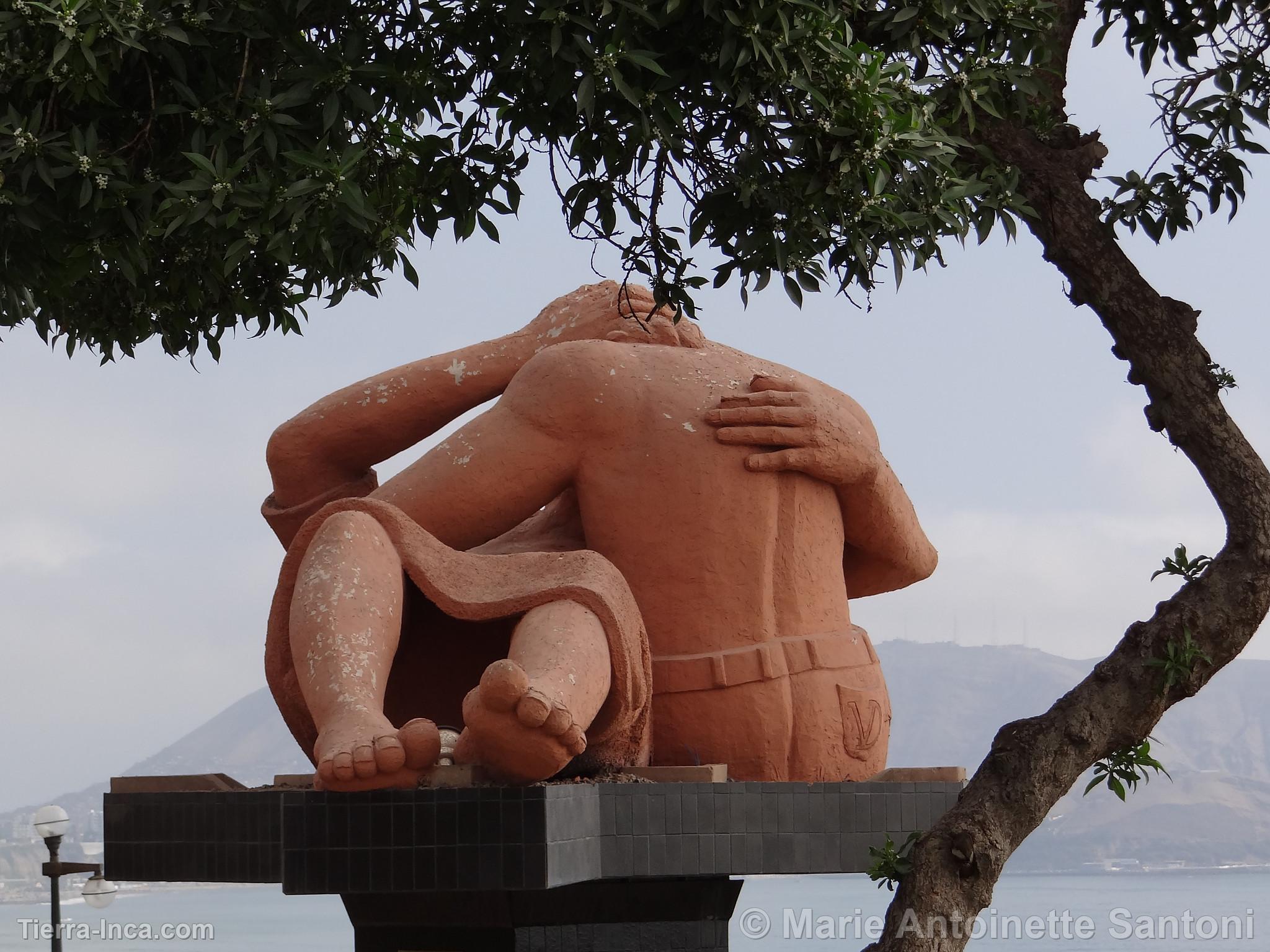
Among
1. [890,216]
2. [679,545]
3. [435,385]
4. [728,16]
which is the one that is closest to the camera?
[728,16]

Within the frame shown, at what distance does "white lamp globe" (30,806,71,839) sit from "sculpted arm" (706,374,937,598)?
6037 millimetres

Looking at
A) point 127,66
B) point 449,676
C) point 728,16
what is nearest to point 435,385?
point 449,676

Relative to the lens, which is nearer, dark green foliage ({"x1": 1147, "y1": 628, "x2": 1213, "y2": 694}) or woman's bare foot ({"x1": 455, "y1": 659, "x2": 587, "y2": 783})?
woman's bare foot ({"x1": 455, "y1": 659, "x2": 587, "y2": 783})

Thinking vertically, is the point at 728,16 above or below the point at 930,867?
above

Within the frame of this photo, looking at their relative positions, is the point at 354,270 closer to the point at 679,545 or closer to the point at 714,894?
the point at 679,545

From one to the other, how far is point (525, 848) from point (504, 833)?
80 millimetres

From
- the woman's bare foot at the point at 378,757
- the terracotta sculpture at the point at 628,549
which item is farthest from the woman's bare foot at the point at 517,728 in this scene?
the terracotta sculpture at the point at 628,549

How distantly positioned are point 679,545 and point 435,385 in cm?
120

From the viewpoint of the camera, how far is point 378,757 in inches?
192

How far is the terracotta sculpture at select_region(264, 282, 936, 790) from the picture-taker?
557 centimetres

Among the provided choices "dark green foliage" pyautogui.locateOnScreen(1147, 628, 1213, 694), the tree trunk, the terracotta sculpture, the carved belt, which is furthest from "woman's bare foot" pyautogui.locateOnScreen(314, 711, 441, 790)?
"dark green foliage" pyautogui.locateOnScreen(1147, 628, 1213, 694)

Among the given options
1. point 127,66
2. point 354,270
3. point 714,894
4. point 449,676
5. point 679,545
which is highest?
point 127,66

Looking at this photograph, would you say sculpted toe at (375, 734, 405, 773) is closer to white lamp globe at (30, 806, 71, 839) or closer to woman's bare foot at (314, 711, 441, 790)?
woman's bare foot at (314, 711, 441, 790)

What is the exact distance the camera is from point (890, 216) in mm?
5293
